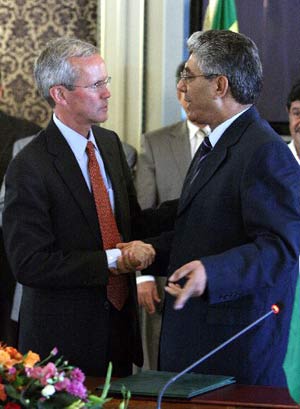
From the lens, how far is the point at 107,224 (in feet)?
12.3

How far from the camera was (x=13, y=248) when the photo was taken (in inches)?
142

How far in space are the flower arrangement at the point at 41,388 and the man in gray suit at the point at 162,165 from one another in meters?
2.76

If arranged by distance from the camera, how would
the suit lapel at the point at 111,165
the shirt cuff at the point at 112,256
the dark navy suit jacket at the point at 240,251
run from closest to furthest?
the dark navy suit jacket at the point at 240,251
the shirt cuff at the point at 112,256
the suit lapel at the point at 111,165

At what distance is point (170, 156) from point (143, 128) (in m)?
0.60

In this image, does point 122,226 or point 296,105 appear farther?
point 296,105

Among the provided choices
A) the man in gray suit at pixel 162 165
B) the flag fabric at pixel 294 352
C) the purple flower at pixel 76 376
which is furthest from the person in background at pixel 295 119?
the purple flower at pixel 76 376

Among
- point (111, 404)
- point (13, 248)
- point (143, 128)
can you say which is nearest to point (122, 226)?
point (13, 248)

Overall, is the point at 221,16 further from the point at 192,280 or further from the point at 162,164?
the point at 192,280

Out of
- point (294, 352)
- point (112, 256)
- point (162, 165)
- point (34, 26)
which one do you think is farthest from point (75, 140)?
point (34, 26)

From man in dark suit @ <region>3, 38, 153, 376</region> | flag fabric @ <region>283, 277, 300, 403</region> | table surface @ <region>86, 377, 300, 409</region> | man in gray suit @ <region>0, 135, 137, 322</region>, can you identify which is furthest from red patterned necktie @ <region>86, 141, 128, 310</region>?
man in gray suit @ <region>0, 135, 137, 322</region>

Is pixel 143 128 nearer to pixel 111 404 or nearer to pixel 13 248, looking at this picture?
pixel 13 248

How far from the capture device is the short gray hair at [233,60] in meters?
3.35

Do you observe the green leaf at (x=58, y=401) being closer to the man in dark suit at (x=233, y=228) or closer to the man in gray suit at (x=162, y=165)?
the man in dark suit at (x=233, y=228)

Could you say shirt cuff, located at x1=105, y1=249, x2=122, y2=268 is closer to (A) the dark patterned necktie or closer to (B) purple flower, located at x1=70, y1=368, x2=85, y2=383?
(A) the dark patterned necktie
